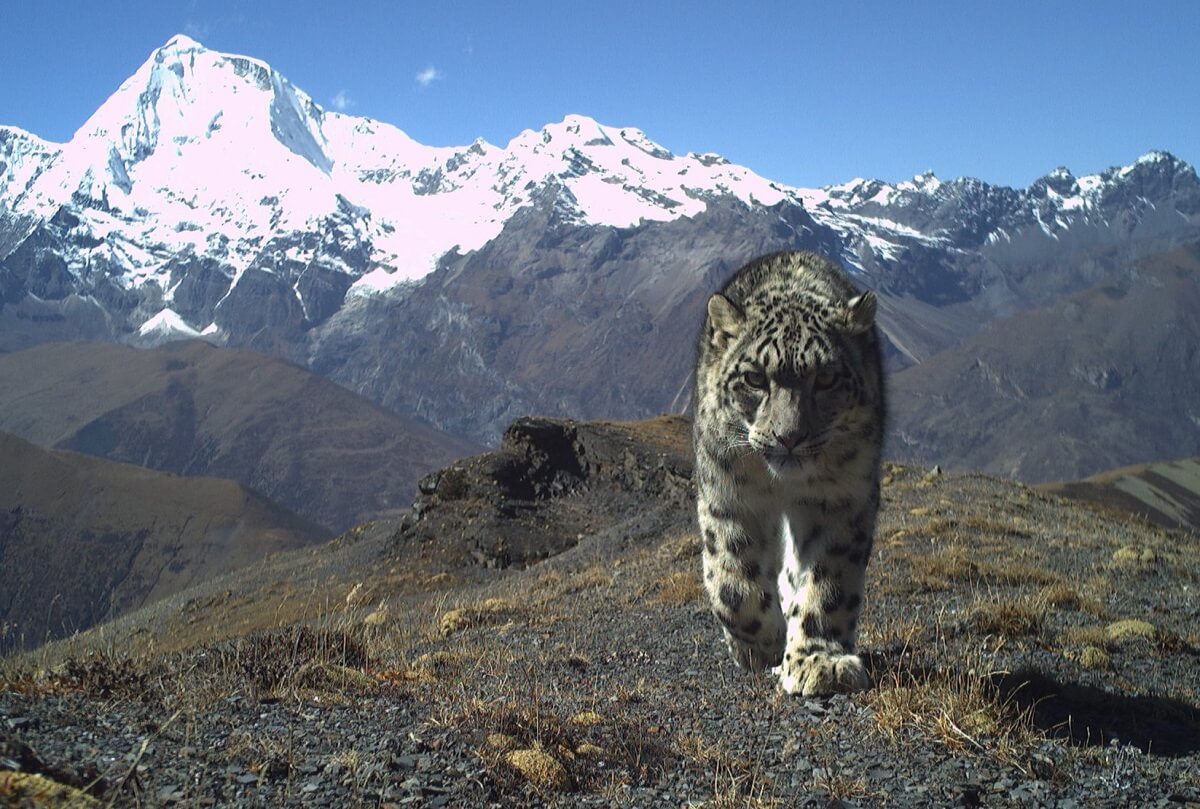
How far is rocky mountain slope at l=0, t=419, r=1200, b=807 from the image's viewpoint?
613cm

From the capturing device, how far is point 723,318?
8.73 m

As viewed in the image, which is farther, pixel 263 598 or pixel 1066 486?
pixel 1066 486

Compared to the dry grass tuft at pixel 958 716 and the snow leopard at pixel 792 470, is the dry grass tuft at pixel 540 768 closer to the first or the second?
the dry grass tuft at pixel 958 716

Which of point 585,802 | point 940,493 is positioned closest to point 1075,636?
point 585,802

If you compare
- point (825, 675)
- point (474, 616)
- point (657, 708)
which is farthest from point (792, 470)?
point (474, 616)

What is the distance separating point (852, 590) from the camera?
28.3 feet

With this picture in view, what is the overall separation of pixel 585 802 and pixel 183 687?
10.9 ft

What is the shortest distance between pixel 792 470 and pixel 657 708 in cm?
229

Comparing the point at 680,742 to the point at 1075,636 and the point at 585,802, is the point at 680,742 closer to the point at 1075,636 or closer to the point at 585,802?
the point at 585,802

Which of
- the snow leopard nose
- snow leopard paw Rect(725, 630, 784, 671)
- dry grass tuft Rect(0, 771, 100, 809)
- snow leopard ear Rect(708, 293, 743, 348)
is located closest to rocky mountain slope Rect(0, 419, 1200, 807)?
dry grass tuft Rect(0, 771, 100, 809)

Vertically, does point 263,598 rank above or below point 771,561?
below

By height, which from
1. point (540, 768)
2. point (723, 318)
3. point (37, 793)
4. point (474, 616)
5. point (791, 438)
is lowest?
point (474, 616)

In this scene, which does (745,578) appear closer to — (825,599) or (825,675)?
(825,599)

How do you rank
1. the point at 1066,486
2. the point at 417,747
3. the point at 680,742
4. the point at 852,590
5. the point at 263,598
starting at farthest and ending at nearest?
the point at 1066,486 → the point at 263,598 → the point at 852,590 → the point at 680,742 → the point at 417,747
